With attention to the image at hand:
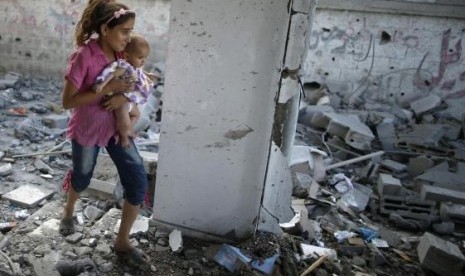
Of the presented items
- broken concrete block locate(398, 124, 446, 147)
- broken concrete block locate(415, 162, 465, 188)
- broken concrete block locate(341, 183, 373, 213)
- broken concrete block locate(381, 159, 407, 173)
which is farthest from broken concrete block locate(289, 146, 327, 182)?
broken concrete block locate(398, 124, 446, 147)

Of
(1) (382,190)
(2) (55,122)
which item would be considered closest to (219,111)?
(1) (382,190)

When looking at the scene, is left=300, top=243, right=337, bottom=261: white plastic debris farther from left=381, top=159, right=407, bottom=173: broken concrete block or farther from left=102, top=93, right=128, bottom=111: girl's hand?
left=381, top=159, right=407, bottom=173: broken concrete block

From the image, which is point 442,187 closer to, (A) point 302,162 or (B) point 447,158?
(B) point 447,158

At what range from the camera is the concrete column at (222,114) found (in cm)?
240

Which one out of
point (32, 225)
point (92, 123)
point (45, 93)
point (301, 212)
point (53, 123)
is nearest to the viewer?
point (92, 123)

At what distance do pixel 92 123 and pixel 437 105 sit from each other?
798 cm

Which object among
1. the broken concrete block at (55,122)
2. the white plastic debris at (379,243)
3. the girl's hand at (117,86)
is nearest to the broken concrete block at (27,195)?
the girl's hand at (117,86)

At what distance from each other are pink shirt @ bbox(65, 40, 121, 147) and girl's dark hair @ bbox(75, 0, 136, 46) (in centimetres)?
7

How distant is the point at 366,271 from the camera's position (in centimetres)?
292

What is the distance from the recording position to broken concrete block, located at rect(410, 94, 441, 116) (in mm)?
8125

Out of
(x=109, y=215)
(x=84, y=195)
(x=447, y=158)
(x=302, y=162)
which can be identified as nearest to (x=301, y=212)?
(x=302, y=162)

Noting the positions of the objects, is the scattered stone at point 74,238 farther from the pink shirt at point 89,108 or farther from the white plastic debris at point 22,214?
the pink shirt at point 89,108

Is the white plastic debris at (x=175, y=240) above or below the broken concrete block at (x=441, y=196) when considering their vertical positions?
below

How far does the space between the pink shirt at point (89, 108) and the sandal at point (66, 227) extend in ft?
2.56
